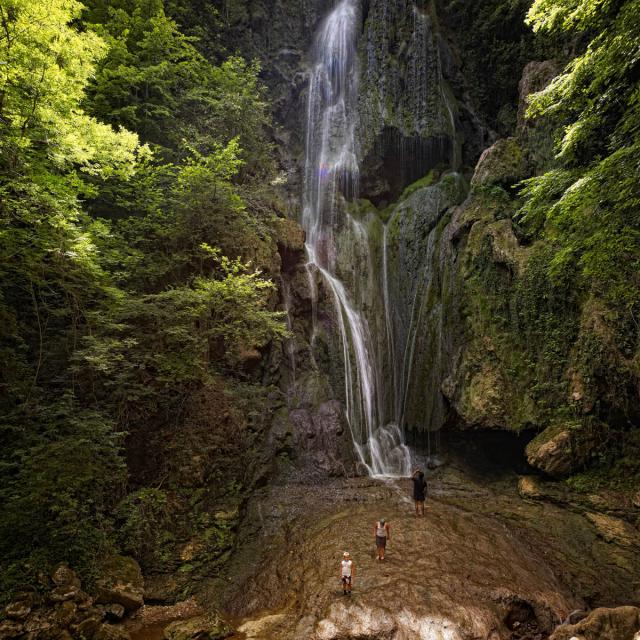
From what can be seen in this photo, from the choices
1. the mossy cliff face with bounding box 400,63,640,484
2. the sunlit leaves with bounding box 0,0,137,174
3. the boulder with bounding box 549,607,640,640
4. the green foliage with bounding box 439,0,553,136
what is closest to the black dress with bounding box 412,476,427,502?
the boulder with bounding box 549,607,640,640

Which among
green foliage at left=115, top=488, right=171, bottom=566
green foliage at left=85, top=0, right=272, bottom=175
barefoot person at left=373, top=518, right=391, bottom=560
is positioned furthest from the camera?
green foliage at left=85, top=0, right=272, bottom=175

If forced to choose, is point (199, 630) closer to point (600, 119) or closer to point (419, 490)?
point (419, 490)

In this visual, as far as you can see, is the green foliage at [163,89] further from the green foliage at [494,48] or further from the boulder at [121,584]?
the green foliage at [494,48]

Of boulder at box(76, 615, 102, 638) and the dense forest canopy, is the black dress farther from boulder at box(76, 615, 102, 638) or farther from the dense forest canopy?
boulder at box(76, 615, 102, 638)

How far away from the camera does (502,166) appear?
51.9ft

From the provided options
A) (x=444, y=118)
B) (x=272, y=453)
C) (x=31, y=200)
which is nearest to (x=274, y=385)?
(x=272, y=453)

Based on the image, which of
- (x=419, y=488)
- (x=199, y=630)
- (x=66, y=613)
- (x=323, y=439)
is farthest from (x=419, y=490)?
(x=66, y=613)

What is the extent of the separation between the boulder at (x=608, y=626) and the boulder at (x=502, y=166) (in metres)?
14.5

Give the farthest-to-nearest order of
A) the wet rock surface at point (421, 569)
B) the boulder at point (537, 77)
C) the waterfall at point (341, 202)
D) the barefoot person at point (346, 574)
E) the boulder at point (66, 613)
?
the waterfall at point (341, 202) < the boulder at point (537, 77) < the barefoot person at point (346, 574) < the wet rock surface at point (421, 569) < the boulder at point (66, 613)

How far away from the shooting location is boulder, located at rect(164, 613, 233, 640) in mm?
6258

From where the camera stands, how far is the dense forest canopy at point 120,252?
6.69 meters

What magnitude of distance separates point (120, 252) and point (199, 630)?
8840mm

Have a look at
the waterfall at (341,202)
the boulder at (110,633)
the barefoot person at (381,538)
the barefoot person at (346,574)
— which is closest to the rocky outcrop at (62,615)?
the boulder at (110,633)

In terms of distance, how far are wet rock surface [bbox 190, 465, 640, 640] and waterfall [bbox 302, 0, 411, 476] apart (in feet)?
13.7
